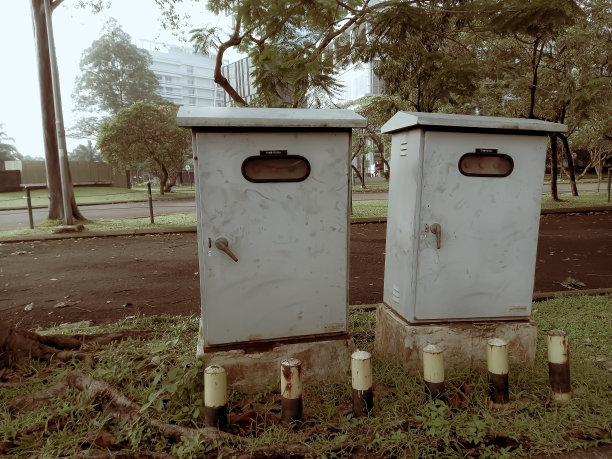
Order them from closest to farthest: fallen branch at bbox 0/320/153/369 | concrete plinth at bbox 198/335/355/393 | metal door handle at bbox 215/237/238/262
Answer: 1. metal door handle at bbox 215/237/238/262
2. concrete plinth at bbox 198/335/355/393
3. fallen branch at bbox 0/320/153/369

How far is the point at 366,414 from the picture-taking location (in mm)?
2262

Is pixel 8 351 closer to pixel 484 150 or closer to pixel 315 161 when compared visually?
pixel 315 161

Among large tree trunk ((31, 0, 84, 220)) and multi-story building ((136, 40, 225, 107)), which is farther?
multi-story building ((136, 40, 225, 107))

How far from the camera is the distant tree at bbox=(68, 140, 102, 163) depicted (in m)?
47.3

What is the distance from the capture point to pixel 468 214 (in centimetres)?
274

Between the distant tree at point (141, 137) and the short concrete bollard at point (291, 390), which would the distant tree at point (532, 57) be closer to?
the short concrete bollard at point (291, 390)

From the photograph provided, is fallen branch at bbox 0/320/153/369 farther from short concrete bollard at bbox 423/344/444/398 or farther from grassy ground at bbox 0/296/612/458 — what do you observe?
short concrete bollard at bbox 423/344/444/398

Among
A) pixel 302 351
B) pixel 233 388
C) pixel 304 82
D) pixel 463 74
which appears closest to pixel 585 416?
pixel 302 351

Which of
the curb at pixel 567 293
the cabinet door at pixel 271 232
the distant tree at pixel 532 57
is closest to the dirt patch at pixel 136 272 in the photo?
the curb at pixel 567 293

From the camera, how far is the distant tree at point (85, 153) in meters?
47.3

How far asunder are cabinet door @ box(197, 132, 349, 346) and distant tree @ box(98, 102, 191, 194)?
1981cm

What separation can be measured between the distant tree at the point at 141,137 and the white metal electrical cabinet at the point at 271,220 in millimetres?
19740

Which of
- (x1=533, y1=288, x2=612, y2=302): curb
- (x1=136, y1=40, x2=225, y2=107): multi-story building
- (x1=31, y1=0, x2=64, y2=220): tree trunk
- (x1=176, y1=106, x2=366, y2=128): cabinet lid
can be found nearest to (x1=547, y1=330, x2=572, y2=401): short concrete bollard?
(x1=176, y1=106, x2=366, y2=128): cabinet lid

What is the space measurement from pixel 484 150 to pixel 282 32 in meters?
5.60
